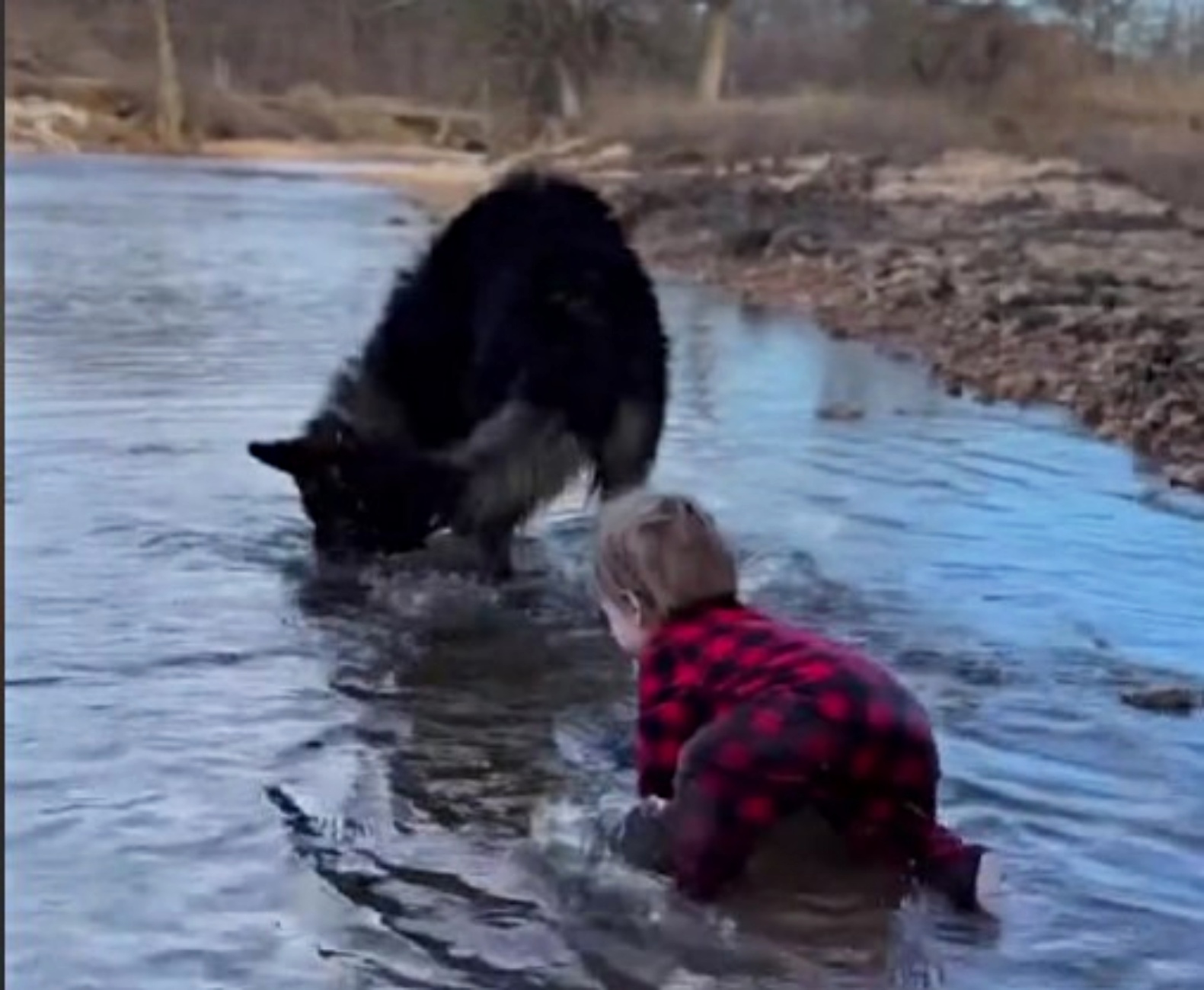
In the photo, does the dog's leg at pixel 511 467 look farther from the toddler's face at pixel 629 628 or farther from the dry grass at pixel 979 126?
the dry grass at pixel 979 126

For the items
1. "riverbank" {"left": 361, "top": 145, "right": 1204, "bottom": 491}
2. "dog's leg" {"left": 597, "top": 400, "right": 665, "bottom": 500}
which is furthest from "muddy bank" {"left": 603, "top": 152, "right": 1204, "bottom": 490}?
"dog's leg" {"left": 597, "top": 400, "right": 665, "bottom": 500}

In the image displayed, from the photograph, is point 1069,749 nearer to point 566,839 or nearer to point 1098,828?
point 1098,828

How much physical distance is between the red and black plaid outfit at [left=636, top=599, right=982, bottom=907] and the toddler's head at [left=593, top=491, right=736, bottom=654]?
44 mm

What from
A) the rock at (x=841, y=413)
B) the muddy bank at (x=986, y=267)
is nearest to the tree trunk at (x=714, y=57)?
the muddy bank at (x=986, y=267)

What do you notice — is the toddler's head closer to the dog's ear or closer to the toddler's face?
the toddler's face

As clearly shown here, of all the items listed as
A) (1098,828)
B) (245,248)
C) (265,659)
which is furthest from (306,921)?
(245,248)

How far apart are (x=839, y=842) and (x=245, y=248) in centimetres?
1841

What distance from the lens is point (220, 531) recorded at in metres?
8.09

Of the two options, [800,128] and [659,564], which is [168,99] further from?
[659,564]

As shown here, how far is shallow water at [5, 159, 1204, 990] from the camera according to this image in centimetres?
430

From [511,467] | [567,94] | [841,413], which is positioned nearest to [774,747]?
[511,467]

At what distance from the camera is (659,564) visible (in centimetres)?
461

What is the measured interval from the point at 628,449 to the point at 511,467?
371mm

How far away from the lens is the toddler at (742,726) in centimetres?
434
